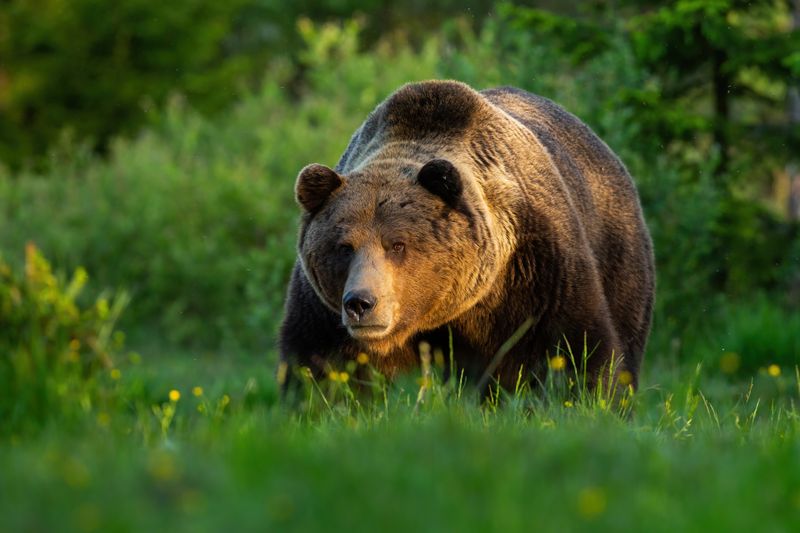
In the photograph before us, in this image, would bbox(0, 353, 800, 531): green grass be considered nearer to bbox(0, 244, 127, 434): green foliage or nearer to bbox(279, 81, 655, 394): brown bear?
bbox(0, 244, 127, 434): green foliage

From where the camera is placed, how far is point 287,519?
261cm

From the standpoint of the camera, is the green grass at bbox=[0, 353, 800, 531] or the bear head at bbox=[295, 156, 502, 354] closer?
the green grass at bbox=[0, 353, 800, 531]

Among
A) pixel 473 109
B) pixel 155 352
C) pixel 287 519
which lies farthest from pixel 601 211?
pixel 155 352

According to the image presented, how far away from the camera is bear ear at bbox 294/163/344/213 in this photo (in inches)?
231

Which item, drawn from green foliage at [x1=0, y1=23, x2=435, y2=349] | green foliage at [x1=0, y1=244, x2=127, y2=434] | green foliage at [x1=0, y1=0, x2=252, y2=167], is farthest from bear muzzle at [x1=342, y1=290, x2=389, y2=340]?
green foliage at [x1=0, y1=0, x2=252, y2=167]

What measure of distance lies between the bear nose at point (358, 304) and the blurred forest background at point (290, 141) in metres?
2.13

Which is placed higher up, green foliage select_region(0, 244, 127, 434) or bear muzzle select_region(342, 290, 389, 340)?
bear muzzle select_region(342, 290, 389, 340)

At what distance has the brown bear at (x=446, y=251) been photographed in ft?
18.8

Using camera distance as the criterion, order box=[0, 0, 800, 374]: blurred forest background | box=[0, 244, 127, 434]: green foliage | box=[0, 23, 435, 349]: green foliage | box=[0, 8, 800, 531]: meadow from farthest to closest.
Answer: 1. box=[0, 23, 435, 349]: green foliage
2. box=[0, 0, 800, 374]: blurred forest background
3. box=[0, 244, 127, 434]: green foliage
4. box=[0, 8, 800, 531]: meadow

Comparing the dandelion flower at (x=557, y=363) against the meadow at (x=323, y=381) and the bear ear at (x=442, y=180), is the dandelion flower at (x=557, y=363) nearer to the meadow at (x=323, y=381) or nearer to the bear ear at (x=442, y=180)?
the meadow at (x=323, y=381)

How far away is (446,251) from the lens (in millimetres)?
5816

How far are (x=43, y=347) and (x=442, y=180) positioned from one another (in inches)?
82.4

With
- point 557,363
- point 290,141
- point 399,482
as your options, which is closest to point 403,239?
point 557,363

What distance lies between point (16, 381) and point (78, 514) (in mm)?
3095
